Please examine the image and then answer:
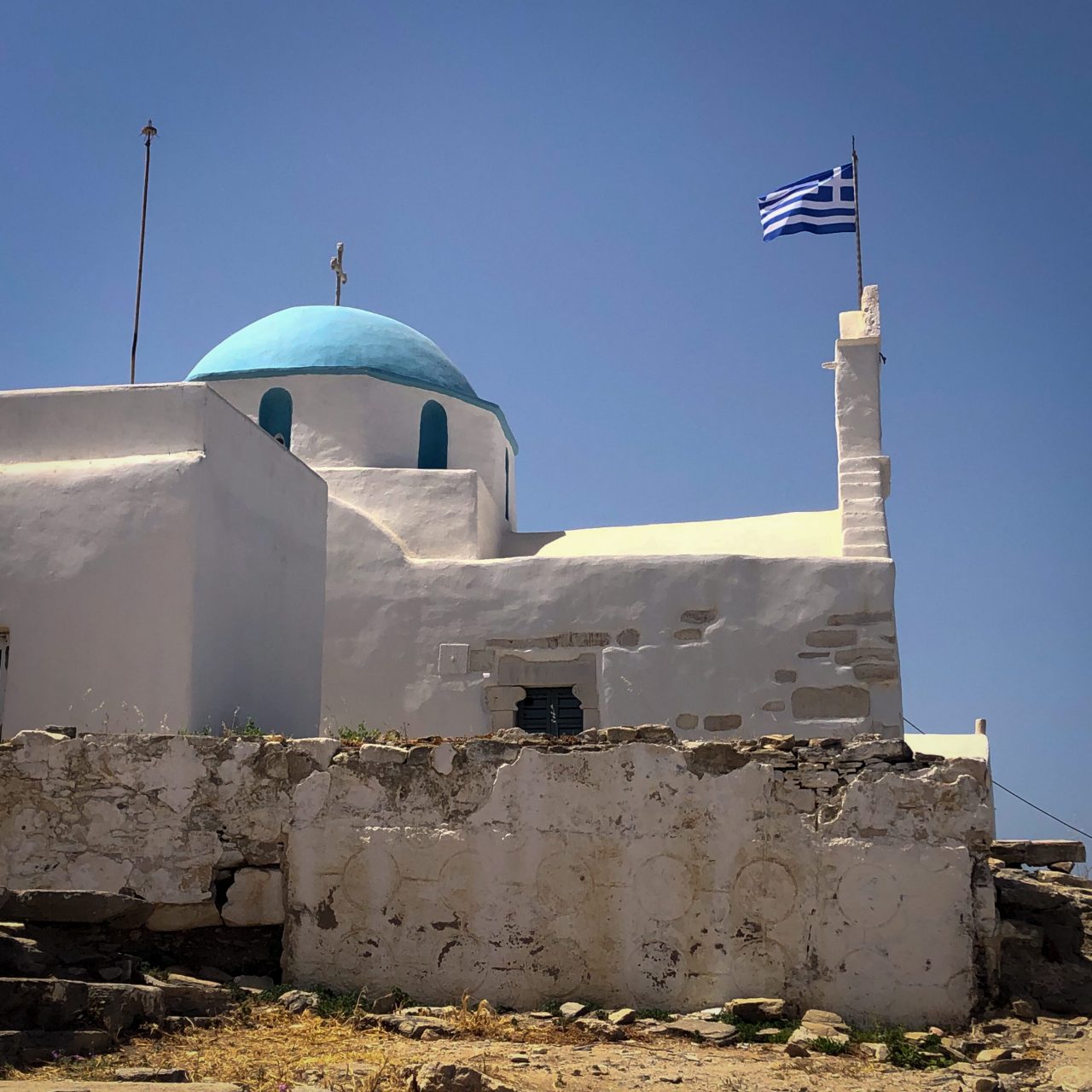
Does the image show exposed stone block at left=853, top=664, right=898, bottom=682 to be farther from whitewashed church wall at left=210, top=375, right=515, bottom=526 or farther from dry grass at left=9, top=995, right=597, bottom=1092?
dry grass at left=9, top=995, right=597, bottom=1092

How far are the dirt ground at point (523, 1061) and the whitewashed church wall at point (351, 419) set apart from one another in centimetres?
876

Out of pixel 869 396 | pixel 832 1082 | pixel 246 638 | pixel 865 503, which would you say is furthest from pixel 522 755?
pixel 869 396

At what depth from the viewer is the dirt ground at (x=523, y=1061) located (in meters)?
4.65

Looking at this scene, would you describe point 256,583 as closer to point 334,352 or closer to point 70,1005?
point 70,1005

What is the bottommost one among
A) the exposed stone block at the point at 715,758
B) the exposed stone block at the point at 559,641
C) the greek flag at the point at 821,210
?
the exposed stone block at the point at 715,758

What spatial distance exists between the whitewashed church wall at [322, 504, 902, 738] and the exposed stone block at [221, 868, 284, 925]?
5.12 meters

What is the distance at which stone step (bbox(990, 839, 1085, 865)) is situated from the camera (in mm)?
6324

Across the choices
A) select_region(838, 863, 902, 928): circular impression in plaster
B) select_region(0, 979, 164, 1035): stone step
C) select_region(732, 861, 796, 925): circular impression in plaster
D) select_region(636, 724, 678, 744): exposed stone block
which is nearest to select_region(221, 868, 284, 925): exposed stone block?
select_region(0, 979, 164, 1035): stone step

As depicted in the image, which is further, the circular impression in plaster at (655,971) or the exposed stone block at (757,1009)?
the circular impression in plaster at (655,971)

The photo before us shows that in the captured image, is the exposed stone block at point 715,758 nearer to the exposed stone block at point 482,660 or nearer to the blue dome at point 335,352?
the exposed stone block at point 482,660

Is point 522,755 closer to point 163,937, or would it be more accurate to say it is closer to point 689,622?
point 163,937

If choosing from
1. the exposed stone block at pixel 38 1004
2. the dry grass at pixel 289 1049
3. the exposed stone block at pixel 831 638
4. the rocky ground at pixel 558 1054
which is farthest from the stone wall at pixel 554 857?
the exposed stone block at pixel 831 638

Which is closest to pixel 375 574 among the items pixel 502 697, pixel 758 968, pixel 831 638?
pixel 502 697

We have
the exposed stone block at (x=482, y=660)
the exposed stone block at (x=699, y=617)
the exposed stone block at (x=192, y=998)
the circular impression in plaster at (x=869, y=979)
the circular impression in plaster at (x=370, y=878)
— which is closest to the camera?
the exposed stone block at (x=192, y=998)
